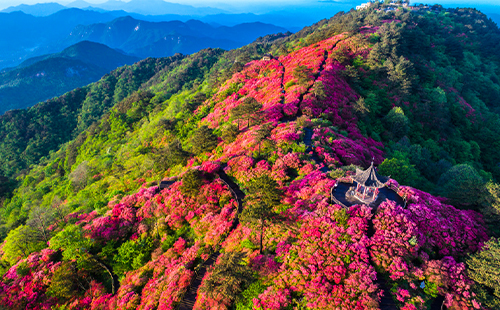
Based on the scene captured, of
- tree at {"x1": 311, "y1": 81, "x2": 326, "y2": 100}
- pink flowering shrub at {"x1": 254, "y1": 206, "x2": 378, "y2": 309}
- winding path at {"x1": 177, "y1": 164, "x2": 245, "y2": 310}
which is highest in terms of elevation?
tree at {"x1": 311, "y1": 81, "x2": 326, "y2": 100}

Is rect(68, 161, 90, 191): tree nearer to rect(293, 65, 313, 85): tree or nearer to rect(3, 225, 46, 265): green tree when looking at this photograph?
rect(3, 225, 46, 265): green tree

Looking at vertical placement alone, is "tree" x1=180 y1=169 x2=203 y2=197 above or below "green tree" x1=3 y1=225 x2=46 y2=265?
above

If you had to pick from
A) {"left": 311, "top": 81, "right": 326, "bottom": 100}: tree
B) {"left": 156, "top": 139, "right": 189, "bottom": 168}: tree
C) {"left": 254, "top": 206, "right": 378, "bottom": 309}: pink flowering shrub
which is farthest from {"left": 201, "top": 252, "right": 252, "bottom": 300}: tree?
{"left": 311, "top": 81, "right": 326, "bottom": 100}: tree

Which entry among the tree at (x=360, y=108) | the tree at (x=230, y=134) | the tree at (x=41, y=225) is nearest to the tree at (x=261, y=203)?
the tree at (x=230, y=134)

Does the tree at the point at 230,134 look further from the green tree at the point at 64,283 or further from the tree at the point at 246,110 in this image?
the green tree at the point at 64,283

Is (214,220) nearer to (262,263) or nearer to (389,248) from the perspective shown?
(262,263)

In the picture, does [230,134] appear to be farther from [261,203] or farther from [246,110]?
[261,203]

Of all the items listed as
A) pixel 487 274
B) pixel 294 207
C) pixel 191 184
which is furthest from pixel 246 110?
pixel 487 274
